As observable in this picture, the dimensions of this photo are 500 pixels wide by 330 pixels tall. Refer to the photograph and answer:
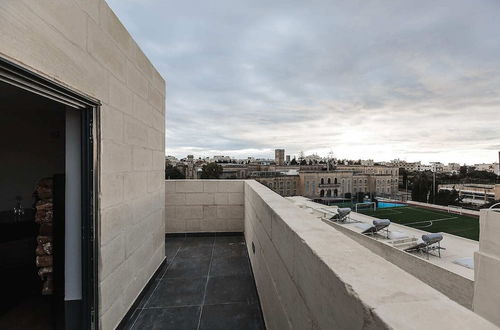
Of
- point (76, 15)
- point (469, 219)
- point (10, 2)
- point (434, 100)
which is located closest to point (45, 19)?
point (10, 2)

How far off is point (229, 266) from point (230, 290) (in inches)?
27.8

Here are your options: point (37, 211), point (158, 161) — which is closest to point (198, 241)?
point (158, 161)

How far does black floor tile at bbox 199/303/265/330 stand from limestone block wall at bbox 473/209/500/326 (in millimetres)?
4216

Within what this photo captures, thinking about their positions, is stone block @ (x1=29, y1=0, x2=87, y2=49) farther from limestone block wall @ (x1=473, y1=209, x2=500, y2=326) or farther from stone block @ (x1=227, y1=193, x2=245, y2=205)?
limestone block wall @ (x1=473, y1=209, x2=500, y2=326)

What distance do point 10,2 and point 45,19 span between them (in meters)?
0.23

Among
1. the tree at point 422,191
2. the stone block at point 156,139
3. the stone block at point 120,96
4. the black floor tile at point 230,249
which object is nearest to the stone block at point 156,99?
the stone block at point 156,139

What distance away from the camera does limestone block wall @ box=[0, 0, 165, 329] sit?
1.34 meters

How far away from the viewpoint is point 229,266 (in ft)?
12.4

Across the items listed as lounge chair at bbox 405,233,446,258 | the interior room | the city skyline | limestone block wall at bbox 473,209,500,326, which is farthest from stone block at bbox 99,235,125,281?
lounge chair at bbox 405,233,446,258

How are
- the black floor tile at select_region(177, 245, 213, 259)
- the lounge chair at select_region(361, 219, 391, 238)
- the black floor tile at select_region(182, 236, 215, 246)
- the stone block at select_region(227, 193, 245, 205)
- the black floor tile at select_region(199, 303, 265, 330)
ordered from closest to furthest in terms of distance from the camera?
the black floor tile at select_region(199, 303, 265, 330), the black floor tile at select_region(177, 245, 213, 259), the black floor tile at select_region(182, 236, 215, 246), the stone block at select_region(227, 193, 245, 205), the lounge chair at select_region(361, 219, 391, 238)

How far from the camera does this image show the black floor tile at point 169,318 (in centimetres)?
242

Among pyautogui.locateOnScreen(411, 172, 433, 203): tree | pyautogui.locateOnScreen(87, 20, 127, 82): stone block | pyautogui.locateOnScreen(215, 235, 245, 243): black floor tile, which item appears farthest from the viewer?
pyautogui.locateOnScreen(411, 172, 433, 203): tree

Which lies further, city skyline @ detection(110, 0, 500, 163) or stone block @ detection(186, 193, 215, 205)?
city skyline @ detection(110, 0, 500, 163)

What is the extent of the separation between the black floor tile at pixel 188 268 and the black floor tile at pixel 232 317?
88 cm
